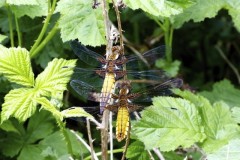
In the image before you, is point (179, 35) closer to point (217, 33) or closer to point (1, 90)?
point (217, 33)

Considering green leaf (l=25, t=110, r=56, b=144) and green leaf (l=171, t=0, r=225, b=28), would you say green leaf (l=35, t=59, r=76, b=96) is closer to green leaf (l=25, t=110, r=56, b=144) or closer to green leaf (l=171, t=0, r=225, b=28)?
green leaf (l=25, t=110, r=56, b=144)

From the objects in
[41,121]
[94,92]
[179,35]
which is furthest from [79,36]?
[179,35]

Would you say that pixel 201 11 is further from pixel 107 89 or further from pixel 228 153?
pixel 228 153

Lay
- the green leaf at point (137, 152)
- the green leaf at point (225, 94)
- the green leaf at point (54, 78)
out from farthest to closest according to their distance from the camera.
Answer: the green leaf at point (225, 94) < the green leaf at point (137, 152) < the green leaf at point (54, 78)

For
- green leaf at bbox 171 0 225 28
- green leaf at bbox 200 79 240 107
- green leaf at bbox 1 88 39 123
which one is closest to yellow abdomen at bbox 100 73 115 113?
green leaf at bbox 1 88 39 123

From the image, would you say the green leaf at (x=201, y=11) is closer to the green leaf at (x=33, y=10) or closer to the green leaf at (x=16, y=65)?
the green leaf at (x=33, y=10)

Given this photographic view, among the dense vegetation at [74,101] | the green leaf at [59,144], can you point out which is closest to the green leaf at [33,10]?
the dense vegetation at [74,101]
